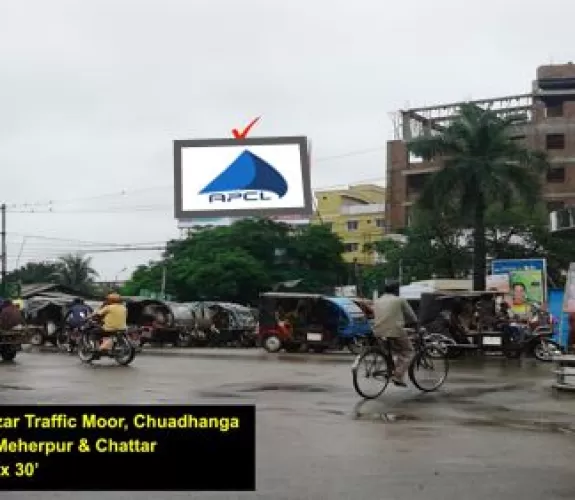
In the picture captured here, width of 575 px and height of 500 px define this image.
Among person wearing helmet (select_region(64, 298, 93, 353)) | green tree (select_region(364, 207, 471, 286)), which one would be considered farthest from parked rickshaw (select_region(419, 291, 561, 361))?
green tree (select_region(364, 207, 471, 286))

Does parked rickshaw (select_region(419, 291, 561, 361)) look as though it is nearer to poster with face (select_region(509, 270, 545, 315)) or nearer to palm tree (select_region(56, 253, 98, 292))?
poster with face (select_region(509, 270, 545, 315))

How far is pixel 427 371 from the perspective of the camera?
13.9 meters

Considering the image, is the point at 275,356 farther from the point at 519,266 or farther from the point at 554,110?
the point at 554,110

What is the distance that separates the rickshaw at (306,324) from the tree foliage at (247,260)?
78.8ft

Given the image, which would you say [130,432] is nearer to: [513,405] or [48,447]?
[48,447]

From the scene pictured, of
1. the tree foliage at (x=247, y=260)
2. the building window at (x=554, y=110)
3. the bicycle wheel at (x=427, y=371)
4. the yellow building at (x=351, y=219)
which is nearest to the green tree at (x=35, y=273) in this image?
the yellow building at (x=351, y=219)

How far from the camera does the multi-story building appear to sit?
232 ft

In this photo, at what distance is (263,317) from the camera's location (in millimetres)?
29172

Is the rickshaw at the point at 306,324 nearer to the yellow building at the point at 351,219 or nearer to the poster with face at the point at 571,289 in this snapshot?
the poster with face at the point at 571,289

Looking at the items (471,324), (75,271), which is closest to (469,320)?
(471,324)

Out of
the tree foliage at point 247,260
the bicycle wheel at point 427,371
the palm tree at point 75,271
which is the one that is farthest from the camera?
the palm tree at point 75,271

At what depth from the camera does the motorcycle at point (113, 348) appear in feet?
64.6

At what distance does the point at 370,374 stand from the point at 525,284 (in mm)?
17956

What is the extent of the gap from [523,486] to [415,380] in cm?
671
